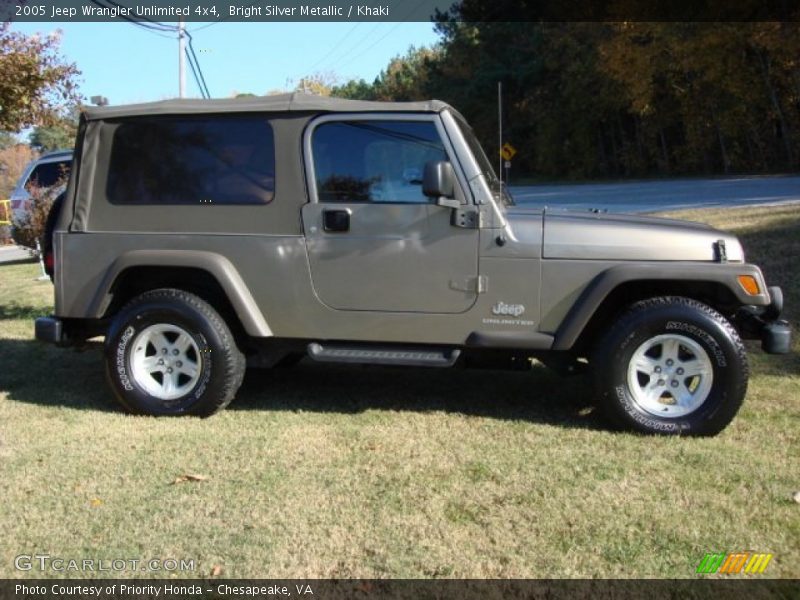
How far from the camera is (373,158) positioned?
15.7 feet

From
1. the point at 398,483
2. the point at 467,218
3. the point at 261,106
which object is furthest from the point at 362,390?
the point at 261,106

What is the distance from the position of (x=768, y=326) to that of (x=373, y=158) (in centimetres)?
257

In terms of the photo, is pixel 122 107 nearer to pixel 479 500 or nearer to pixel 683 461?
pixel 479 500

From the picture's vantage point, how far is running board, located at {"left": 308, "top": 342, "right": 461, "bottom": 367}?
4.71 meters

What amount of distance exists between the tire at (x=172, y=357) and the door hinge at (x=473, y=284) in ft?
4.83

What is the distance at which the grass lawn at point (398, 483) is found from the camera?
325cm

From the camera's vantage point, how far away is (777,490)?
379 centimetres

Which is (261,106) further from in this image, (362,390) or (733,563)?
(733,563)

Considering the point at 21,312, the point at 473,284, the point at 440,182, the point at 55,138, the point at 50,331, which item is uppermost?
the point at 55,138

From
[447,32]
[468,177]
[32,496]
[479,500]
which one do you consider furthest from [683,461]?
[447,32]

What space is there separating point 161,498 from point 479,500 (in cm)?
154

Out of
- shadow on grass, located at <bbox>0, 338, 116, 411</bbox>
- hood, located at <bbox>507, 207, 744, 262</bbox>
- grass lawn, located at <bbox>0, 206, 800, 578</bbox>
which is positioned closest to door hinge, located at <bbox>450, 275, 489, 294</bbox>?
hood, located at <bbox>507, 207, 744, 262</bbox>

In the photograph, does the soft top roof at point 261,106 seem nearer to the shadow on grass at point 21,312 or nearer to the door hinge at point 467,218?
the door hinge at point 467,218

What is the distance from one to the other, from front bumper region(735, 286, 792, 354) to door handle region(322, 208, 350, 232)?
2463mm
